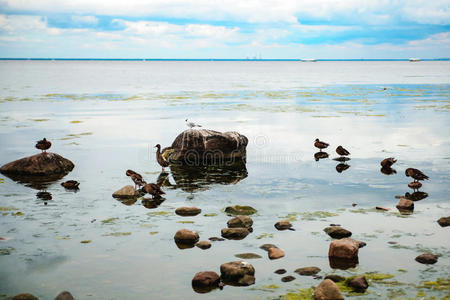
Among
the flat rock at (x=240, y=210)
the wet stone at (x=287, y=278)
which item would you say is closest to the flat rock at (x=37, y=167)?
the flat rock at (x=240, y=210)

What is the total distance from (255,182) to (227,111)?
72.0 ft

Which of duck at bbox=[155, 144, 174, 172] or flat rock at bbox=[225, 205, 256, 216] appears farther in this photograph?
duck at bbox=[155, 144, 174, 172]

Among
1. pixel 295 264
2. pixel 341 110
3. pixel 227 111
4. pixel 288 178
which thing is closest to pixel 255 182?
pixel 288 178

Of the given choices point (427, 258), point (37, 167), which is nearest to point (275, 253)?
point (427, 258)

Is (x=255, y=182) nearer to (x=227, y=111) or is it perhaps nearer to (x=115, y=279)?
(x=115, y=279)

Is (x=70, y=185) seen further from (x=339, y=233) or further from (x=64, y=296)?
(x=339, y=233)

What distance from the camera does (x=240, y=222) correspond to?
35.7ft

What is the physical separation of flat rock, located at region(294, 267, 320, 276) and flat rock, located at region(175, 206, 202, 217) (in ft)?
13.0

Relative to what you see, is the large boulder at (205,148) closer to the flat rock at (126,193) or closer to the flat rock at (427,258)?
the flat rock at (126,193)

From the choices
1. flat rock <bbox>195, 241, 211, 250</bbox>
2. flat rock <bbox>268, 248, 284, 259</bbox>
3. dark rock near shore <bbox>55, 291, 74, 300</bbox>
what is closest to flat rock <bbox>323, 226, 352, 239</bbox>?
flat rock <bbox>268, 248, 284, 259</bbox>

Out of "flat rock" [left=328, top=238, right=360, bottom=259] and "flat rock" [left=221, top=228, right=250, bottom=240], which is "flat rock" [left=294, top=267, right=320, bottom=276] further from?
"flat rock" [left=221, top=228, right=250, bottom=240]

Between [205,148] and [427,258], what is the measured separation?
1117 centimetres

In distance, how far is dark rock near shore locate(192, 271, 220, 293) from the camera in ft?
26.4

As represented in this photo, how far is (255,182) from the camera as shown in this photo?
50.2ft
